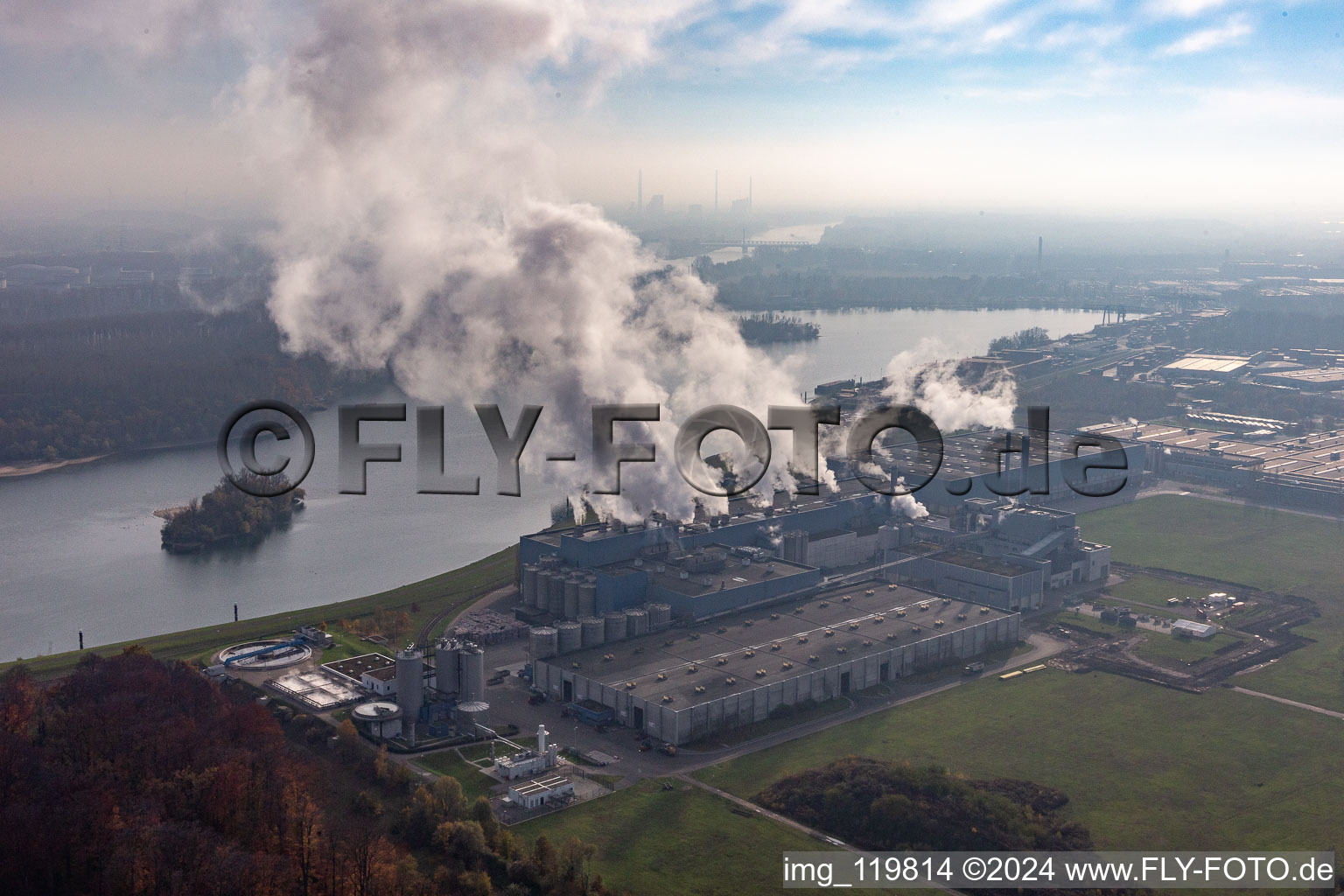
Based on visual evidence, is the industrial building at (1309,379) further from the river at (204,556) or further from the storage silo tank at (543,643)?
the storage silo tank at (543,643)

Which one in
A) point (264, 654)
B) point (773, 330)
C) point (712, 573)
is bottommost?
point (264, 654)

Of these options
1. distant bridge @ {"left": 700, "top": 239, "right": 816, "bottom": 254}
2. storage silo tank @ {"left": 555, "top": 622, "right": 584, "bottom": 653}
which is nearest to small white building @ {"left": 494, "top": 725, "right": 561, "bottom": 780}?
storage silo tank @ {"left": 555, "top": 622, "right": 584, "bottom": 653}

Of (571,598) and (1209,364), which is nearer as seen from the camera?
(571,598)

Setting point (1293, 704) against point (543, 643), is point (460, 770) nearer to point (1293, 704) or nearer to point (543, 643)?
point (543, 643)

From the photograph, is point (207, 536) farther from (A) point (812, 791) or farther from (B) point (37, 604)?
(A) point (812, 791)

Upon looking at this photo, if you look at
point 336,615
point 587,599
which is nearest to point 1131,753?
point 587,599

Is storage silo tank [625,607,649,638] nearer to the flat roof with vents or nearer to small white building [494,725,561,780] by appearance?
small white building [494,725,561,780]

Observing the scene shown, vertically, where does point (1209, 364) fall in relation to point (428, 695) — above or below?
above

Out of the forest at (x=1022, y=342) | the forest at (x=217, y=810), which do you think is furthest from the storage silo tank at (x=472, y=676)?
the forest at (x=1022, y=342)

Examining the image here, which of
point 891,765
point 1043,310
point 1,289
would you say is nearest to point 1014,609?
point 891,765
